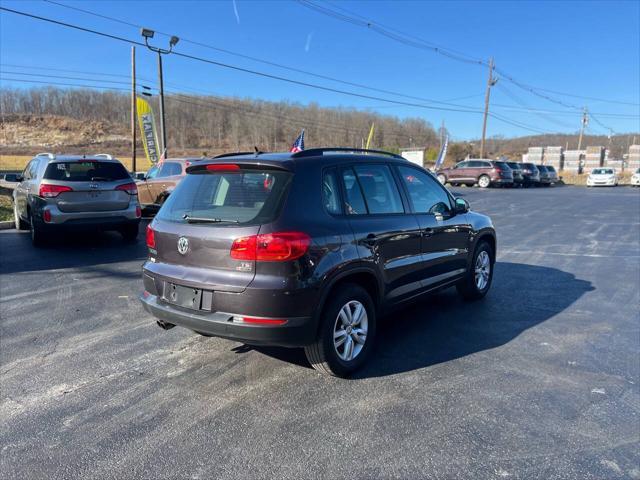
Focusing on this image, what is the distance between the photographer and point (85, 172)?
8211 mm

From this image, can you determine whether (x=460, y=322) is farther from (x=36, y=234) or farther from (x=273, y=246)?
(x=36, y=234)

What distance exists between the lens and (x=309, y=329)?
127 inches

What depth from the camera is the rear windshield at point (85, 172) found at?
798 centimetres

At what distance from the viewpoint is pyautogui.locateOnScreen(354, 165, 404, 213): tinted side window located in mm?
3920

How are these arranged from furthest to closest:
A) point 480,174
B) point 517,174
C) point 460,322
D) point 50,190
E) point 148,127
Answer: point 517,174 → point 480,174 → point 148,127 → point 50,190 → point 460,322

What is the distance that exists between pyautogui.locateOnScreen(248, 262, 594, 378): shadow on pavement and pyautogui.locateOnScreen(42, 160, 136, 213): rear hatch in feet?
18.3

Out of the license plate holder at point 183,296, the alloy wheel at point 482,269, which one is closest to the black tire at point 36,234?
the license plate holder at point 183,296

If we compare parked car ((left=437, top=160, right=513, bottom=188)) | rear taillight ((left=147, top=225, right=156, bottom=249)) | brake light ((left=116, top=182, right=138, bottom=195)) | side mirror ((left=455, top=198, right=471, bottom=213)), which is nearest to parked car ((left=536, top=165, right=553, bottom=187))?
parked car ((left=437, top=160, right=513, bottom=188))

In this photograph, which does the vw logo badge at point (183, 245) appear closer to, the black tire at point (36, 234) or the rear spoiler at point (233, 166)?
the rear spoiler at point (233, 166)

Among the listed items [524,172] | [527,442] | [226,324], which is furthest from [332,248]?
[524,172]

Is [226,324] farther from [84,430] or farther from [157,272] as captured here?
[84,430]

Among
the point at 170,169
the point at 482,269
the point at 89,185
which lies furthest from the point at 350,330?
the point at 170,169

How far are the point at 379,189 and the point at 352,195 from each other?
1.41 feet

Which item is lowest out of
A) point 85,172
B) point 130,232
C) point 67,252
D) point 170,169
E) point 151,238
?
point 67,252
